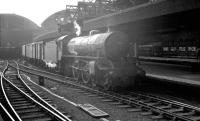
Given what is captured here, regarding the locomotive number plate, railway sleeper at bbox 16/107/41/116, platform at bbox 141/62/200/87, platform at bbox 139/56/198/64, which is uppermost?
platform at bbox 139/56/198/64

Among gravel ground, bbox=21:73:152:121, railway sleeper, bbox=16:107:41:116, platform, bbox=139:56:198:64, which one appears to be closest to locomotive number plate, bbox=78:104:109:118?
gravel ground, bbox=21:73:152:121

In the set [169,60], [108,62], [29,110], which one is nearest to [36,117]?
[29,110]

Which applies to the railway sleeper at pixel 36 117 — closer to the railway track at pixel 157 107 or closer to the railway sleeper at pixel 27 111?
the railway sleeper at pixel 27 111

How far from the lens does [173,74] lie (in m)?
13.4

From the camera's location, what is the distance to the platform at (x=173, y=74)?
1131 centimetres

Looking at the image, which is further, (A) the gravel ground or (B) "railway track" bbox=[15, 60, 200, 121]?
(A) the gravel ground

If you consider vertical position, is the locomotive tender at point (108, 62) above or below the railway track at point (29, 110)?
above

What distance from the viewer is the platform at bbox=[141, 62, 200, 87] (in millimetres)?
11308

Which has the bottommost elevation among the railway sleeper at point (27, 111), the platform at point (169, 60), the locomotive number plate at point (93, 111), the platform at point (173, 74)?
the railway sleeper at point (27, 111)

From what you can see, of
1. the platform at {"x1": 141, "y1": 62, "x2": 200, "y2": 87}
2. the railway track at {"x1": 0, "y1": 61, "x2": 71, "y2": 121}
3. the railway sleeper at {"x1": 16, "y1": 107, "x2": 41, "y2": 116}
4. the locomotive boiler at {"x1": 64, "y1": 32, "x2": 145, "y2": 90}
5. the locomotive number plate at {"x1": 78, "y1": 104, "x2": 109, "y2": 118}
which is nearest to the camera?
the railway track at {"x1": 0, "y1": 61, "x2": 71, "y2": 121}

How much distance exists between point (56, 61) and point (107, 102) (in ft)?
36.1

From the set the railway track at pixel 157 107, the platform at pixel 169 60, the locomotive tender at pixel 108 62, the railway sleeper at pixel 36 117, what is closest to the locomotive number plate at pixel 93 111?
the railway track at pixel 157 107

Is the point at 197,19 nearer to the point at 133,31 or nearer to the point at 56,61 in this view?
the point at 133,31

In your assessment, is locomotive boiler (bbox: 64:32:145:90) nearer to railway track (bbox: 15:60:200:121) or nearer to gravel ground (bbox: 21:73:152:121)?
railway track (bbox: 15:60:200:121)
